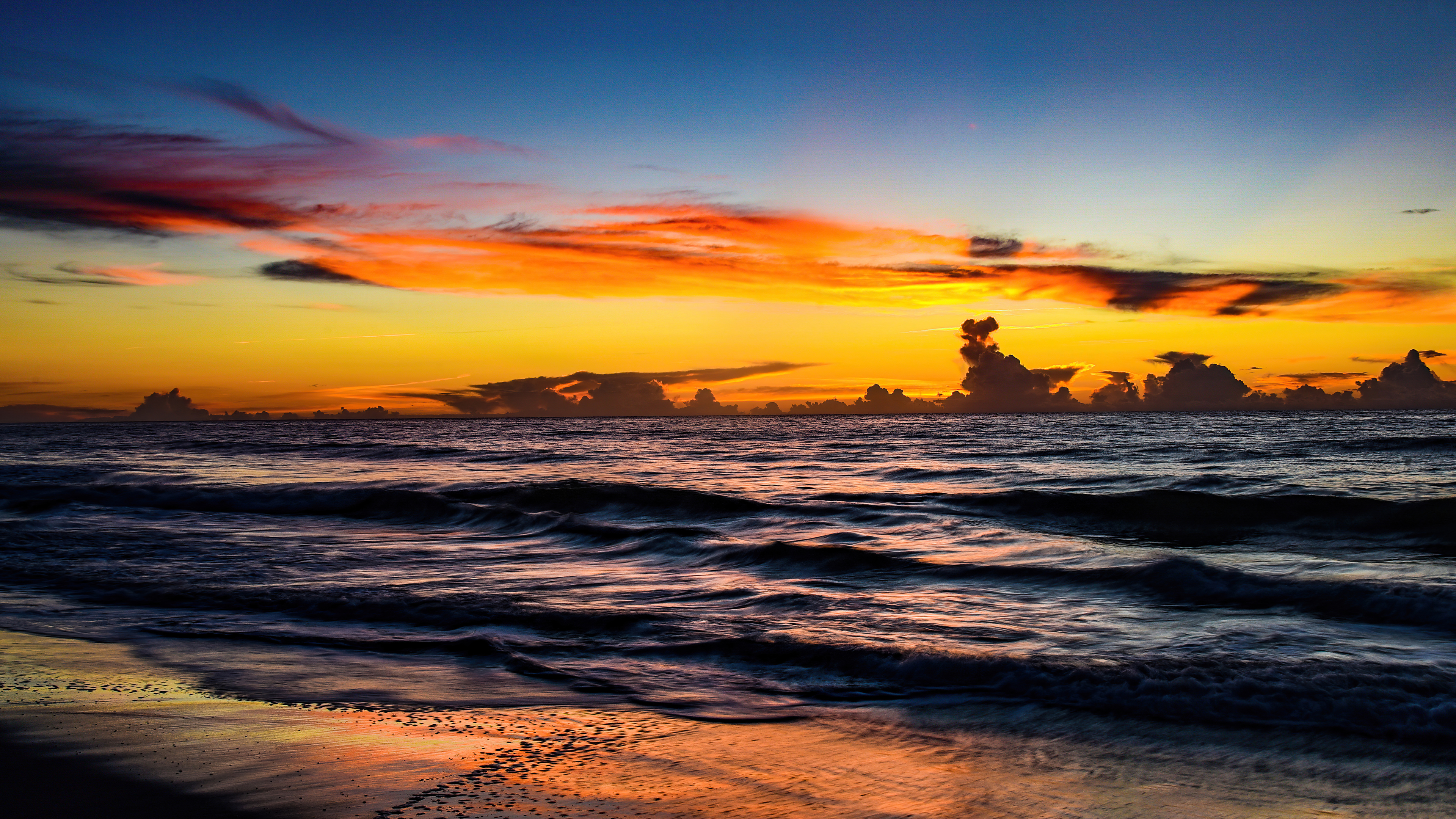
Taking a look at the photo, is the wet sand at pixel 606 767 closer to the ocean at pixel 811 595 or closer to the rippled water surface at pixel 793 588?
the ocean at pixel 811 595

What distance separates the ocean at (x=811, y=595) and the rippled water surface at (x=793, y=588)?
56 mm

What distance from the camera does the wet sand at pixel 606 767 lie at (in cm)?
430

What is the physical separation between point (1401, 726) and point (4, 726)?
902 centimetres

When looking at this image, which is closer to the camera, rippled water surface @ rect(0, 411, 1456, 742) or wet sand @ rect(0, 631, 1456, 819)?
wet sand @ rect(0, 631, 1456, 819)

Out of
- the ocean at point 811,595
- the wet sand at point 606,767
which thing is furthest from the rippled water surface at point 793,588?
the wet sand at point 606,767

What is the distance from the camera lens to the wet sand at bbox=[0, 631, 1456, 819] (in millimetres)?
4305

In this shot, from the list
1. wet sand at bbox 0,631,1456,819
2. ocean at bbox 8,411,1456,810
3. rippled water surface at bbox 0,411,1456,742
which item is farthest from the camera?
rippled water surface at bbox 0,411,1456,742

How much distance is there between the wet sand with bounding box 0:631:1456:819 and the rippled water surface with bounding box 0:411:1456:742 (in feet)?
1.99

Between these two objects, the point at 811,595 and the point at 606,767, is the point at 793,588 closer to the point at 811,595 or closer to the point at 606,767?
the point at 811,595

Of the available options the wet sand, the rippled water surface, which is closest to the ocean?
the rippled water surface

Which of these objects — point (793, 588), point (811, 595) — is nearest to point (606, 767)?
point (811, 595)

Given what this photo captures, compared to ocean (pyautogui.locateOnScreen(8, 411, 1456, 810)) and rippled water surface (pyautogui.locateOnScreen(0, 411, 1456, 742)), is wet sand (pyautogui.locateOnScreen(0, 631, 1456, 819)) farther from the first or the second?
rippled water surface (pyautogui.locateOnScreen(0, 411, 1456, 742))

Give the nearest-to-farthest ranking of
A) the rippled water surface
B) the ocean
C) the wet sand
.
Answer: the wet sand, the ocean, the rippled water surface

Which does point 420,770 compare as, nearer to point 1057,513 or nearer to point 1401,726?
point 1401,726
